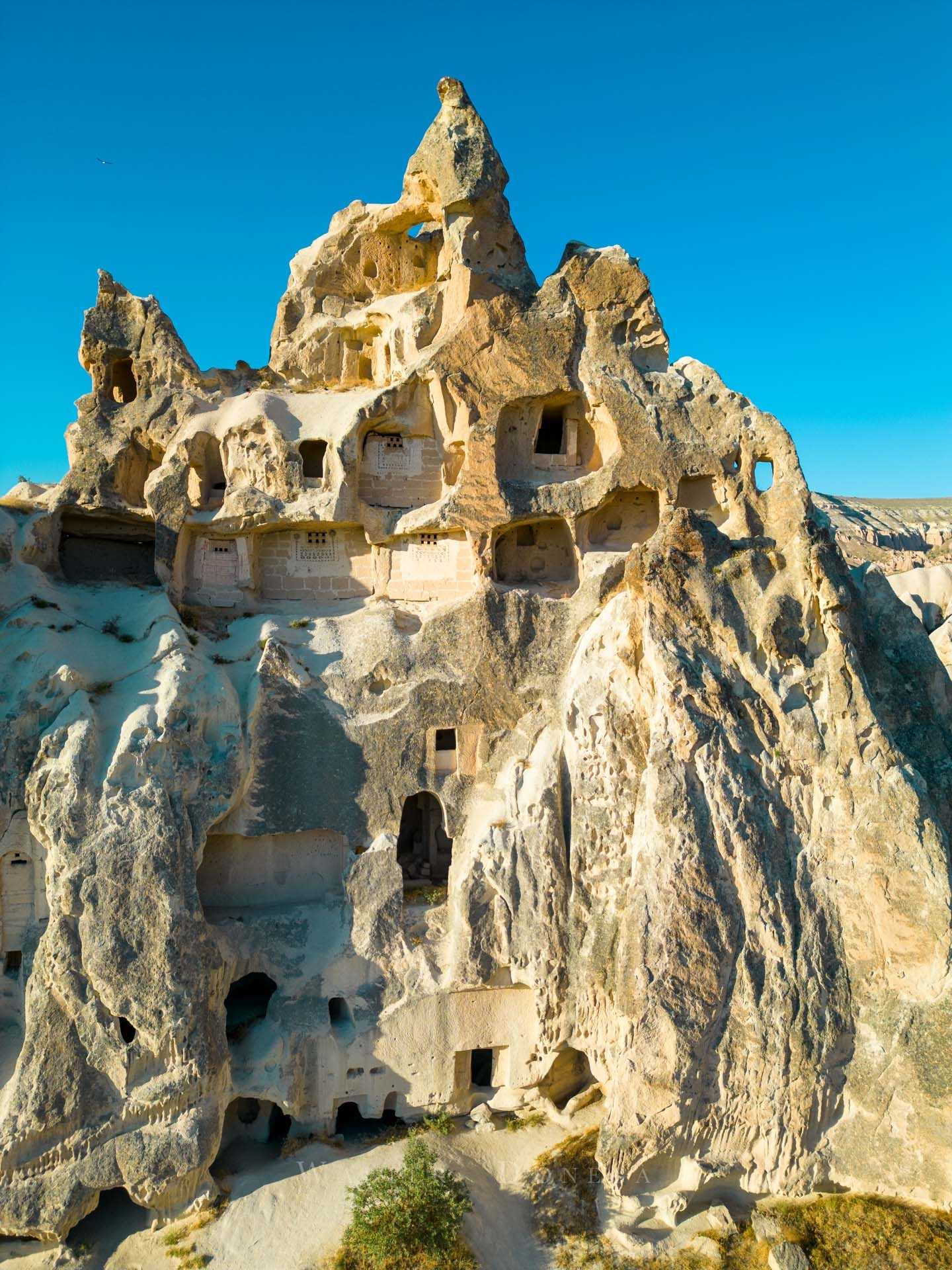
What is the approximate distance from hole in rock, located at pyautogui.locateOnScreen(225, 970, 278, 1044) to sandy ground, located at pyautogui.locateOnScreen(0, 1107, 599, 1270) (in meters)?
2.17

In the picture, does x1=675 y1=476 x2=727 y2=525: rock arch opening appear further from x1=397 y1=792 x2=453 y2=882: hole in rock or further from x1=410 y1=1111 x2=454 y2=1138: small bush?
x1=410 y1=1111 x2=454 y2=1138: small bush

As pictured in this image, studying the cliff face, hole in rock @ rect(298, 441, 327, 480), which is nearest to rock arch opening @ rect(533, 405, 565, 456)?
the cliff face

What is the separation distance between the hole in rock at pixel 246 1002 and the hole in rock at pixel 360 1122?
222cm

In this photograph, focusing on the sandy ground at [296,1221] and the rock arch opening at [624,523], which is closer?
the sandy ground at [296,1221]

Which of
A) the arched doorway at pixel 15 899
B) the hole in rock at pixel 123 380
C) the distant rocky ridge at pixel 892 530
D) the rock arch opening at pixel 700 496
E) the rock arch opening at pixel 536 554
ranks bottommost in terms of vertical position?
the arched doorway at pixel 15 899

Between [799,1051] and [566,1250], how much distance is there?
476 cm

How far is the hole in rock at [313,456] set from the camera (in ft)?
61.6

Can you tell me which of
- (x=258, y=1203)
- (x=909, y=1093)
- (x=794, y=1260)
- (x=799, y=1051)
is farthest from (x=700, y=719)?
(x=258, y=1203)

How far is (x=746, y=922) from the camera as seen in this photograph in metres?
13.7

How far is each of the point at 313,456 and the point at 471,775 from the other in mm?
8422

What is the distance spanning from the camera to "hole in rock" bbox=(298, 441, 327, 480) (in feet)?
61.6

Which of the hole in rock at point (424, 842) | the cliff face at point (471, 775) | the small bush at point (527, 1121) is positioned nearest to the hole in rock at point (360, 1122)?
the cliff face at point (471, 775)

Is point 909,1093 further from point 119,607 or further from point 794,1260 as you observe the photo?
point 119,607

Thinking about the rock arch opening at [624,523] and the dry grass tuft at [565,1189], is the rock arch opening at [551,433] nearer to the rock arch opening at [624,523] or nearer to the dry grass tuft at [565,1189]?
the rock arch opening at [624,523]
